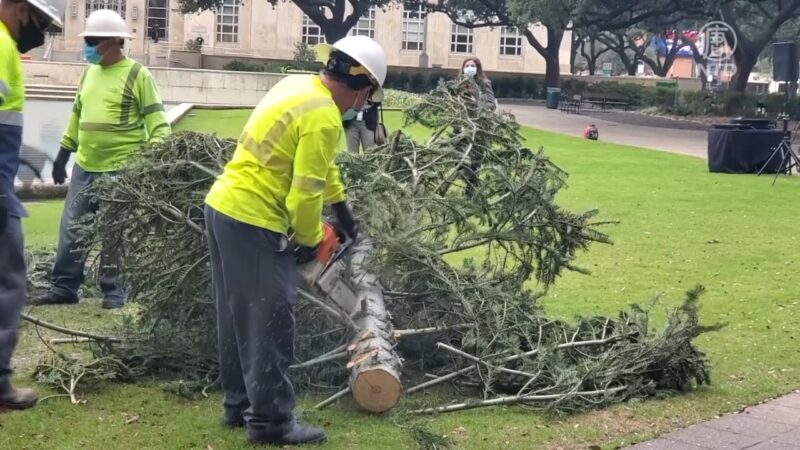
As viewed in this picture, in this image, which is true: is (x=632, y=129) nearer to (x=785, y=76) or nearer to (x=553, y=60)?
(x=785, y=76)

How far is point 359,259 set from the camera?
5.46 metres

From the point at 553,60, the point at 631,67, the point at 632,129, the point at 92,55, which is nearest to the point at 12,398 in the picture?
the point at 92,55

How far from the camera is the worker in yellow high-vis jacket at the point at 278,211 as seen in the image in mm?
4328

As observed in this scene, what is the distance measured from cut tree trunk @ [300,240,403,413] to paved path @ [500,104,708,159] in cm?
1773

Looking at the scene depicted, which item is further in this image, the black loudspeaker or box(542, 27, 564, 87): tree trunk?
box(542, 27, 564, 87): tree trunk

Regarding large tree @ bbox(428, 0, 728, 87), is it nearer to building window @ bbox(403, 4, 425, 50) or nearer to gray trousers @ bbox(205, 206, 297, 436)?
building window @ bbox(403, 4, 425, 50)

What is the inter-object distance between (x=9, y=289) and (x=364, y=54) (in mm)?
2094

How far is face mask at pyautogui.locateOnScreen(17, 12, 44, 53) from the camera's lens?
16.7 feet

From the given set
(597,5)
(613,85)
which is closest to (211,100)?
(597,5)

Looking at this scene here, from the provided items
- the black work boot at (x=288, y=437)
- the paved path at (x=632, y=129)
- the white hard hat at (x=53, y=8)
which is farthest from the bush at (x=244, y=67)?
the black work boot at (x=288, y=437)

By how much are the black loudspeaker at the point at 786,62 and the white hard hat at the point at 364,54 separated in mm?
15757

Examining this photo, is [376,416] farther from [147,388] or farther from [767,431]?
[767,431]

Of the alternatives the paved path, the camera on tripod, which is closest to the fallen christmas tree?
the camera on tripod

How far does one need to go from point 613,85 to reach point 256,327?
156 feet
